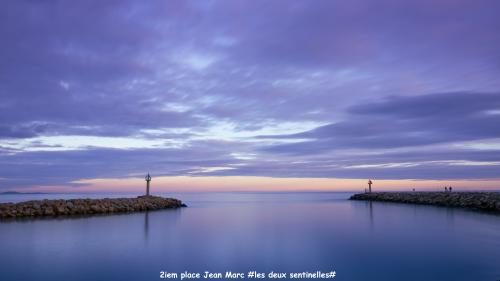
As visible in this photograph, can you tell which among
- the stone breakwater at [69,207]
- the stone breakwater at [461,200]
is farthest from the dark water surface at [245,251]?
the stone breakwater at [461,200]

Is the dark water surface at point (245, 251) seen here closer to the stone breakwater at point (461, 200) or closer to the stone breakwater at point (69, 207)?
the stone breakwater at point (69, 207)

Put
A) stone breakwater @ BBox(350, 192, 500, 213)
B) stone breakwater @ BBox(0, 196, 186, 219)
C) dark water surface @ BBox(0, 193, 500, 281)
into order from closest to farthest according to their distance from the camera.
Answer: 1. dark water surface @ BBox(0, 193, 500, 281)
2. stone breakwater @ BBox(0, 196, 186, 219)
3. stone breakwater @ BBox(350, 192, 500, 213)

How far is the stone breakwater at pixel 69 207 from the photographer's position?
23.2 metres

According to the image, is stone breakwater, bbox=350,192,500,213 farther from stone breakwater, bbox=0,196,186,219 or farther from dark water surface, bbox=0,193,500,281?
stone breakwater, bbox=0,196,186,219

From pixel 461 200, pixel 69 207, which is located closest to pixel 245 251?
pixel 69 207

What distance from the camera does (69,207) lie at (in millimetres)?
25438

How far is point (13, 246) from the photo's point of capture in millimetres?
13141

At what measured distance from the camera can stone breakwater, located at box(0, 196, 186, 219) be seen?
2323cm

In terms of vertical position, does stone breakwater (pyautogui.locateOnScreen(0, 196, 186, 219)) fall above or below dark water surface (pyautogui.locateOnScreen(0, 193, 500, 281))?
above

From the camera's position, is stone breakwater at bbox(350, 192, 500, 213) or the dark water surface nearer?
the dark water surface

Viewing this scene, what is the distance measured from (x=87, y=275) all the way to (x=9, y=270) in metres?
2.12

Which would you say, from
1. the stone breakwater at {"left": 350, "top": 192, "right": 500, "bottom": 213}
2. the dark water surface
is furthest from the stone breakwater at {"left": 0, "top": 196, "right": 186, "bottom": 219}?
the stone breakwater at {"left": 350, "top": 192, "right": 500, "bottom": 213}

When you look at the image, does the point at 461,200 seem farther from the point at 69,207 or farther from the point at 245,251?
the point at 69,207

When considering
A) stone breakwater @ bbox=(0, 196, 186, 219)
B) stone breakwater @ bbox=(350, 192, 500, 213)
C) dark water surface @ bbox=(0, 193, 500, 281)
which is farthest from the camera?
stone breakwater @ bbox=(350, 192, 500, 213)
